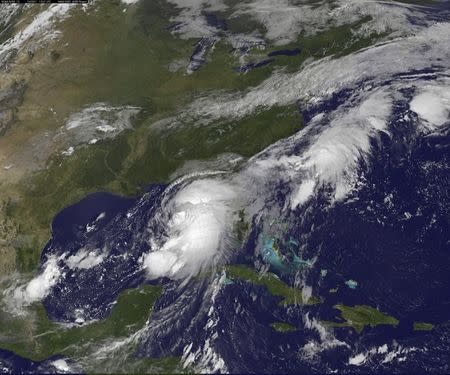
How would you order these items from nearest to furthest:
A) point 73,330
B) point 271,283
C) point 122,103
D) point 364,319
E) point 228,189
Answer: point 364,319, point 271,283, point 73,330, point 228,189, point 122,103

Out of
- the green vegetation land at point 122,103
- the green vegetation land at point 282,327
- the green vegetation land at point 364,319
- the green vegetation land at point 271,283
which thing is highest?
the green vegetation land at point 122,103

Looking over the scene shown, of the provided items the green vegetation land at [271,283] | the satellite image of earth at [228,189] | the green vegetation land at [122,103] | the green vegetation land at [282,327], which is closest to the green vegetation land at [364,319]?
the satellite image of earth at [228,189]

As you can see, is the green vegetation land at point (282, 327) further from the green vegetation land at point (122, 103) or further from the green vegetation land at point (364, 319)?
the green vegetation land at point (122, 103)

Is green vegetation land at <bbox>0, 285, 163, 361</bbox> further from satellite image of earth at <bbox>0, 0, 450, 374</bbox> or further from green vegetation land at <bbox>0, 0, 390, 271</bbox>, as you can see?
green vegetation land at <bbox>0, 0, 390, 271</bbox>

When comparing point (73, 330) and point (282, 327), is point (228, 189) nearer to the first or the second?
point (282, 327)

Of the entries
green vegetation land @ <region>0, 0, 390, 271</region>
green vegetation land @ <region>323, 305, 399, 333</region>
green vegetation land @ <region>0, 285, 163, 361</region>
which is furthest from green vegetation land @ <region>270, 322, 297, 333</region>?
green vegetation land @ <region>0, 0, 390, 271</region>

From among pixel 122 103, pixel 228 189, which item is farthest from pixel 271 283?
pixel 122 103

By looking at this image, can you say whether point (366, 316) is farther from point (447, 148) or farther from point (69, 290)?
point (69, 290)
